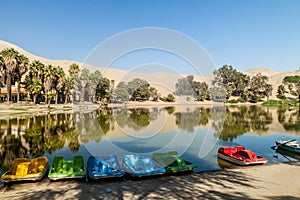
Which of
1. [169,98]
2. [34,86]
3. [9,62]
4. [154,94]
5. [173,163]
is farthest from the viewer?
[169,98]

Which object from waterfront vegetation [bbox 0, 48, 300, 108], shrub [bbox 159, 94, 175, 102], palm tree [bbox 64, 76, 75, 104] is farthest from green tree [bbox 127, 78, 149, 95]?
shrub [bbox 159, 94, 175, 102]

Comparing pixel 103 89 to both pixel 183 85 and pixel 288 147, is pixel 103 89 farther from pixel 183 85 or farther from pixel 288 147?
pixel 288 147

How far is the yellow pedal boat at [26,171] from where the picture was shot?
12984mm

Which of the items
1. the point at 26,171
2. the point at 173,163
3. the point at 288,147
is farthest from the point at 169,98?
the point at 26,171

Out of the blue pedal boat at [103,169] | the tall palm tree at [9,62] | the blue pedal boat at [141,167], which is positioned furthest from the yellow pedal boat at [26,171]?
the tall palm tree at [9,62]

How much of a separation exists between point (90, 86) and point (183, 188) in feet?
286

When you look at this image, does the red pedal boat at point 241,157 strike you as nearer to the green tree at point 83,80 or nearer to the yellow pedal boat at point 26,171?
the yellow pedal boat at point 26,171

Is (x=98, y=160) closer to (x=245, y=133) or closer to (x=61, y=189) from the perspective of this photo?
(x=61, y=189)

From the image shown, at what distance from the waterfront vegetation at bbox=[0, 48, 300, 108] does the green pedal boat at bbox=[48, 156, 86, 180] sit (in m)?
8.09

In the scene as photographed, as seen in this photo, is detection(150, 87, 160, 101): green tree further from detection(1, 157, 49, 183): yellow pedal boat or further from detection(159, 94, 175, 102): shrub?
detection(1, 157, 49, 183): yellow pedal boat

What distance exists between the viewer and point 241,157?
58.6 ft

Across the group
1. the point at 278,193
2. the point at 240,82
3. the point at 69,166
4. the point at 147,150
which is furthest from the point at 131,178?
the point at 240,82

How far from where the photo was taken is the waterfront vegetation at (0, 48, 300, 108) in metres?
65.2

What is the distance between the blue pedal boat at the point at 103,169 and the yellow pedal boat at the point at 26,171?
2.72 meters
